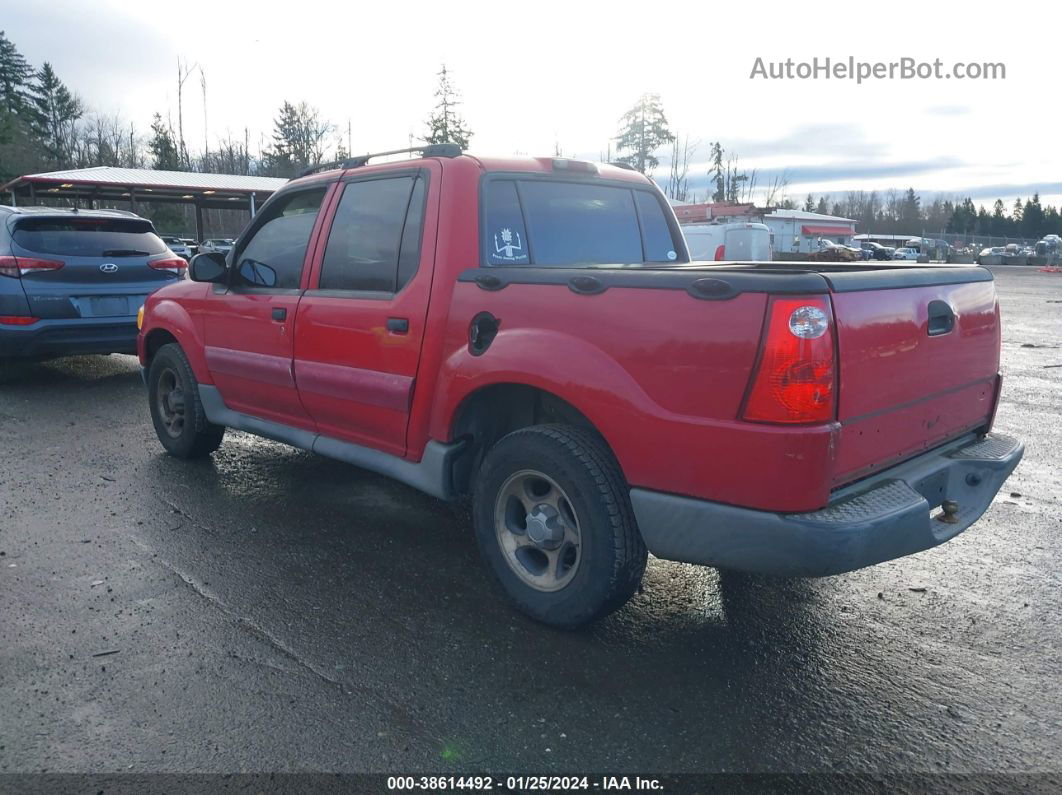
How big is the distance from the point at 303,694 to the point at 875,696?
2.05m

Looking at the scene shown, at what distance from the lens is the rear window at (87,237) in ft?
26.3

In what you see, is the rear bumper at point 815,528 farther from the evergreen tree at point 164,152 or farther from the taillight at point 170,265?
the evergreen tree at point 164,152

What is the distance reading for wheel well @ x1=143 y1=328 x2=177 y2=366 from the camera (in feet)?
19.1

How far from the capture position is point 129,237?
8.64 meters

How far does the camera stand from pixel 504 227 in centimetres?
383

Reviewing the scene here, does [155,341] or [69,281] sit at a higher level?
[69,281]

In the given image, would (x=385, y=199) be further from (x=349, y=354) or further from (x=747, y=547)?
(x=747, y=547)

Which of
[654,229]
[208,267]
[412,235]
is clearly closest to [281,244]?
[208,267]

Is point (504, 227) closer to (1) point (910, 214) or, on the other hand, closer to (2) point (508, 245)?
(2) point (508, 245)

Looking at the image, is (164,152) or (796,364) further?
(164,152)

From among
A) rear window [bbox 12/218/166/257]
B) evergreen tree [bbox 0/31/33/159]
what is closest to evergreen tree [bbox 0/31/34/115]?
evergreen tree [bbox 0/31/33/159]

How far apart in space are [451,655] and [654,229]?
2.71 meters

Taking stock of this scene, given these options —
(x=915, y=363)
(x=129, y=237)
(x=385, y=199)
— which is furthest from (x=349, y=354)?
(x=129, y=237)

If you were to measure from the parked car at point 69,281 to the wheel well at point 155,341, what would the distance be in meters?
2.64
